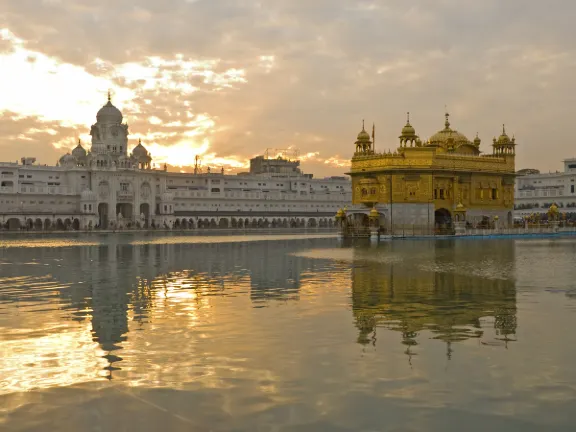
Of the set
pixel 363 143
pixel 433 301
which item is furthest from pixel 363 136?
pixel 433 301

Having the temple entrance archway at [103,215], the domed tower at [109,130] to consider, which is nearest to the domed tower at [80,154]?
the domed tower at [109,130]

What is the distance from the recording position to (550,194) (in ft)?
388

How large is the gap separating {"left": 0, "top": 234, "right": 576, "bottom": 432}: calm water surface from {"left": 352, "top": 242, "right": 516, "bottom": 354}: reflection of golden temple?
0.07 metres

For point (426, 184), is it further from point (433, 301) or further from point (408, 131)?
point (433, 301)

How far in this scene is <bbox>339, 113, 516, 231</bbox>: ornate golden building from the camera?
63.0 meters

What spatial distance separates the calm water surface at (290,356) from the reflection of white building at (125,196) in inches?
3610

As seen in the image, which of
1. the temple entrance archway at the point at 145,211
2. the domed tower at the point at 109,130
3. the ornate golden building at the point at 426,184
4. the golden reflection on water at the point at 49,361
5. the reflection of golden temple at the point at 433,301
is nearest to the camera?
the golden reflection on water at the point at 49,361

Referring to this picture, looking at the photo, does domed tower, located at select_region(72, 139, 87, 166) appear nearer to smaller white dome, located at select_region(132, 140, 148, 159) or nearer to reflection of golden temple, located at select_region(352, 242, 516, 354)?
smaller white dome, located at select_region(132, 140, 148, 159)

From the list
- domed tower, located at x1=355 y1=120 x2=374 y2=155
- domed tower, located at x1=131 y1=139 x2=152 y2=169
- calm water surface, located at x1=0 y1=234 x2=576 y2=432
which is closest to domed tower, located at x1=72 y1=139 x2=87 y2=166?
domed tower, located at x1=131 y1=139 x2=152 y2=169

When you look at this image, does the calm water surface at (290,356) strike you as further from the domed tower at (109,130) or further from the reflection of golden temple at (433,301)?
the domed tower at (109,130)

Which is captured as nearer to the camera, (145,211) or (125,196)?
(125,196)

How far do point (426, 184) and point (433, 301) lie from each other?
157ft

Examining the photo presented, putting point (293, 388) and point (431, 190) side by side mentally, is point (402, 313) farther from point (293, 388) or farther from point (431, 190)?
point (431, 190)

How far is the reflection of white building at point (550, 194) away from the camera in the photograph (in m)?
115
